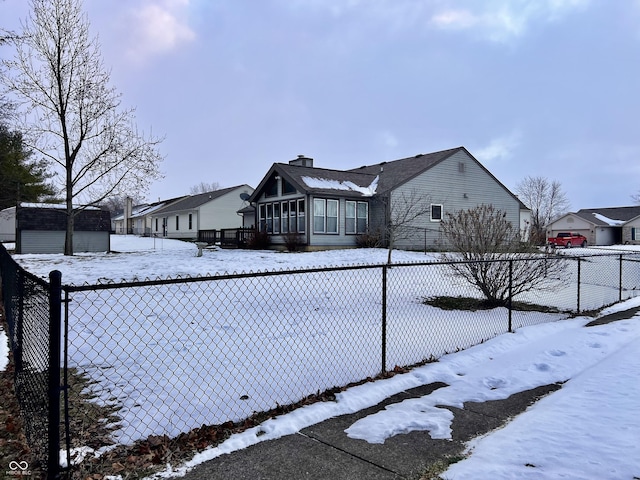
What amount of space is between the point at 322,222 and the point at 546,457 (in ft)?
61.7

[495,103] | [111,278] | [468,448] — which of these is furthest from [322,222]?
[495,103]

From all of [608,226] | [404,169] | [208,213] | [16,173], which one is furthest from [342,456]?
[608,226]

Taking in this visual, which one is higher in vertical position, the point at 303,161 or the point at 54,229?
the point at 303,161

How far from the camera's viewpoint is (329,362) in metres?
5.15

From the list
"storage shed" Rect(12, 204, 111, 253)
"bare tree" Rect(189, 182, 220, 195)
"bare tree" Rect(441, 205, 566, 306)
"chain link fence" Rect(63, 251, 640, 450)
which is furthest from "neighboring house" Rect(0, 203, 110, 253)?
"bare tree" Rect(189, 182, 220, 195)

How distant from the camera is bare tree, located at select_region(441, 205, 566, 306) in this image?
8398 millimetres

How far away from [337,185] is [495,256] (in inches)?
575

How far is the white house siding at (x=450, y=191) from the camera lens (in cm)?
2339

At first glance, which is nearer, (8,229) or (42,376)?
(42,376)

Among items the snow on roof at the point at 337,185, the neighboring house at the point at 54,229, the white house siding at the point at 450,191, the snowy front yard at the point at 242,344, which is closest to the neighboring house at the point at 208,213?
the neighboring house at the point at 54,229

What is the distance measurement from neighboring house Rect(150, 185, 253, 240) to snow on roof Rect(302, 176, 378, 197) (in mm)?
16253

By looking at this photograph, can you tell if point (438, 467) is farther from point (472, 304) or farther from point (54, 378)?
point (472, 304)

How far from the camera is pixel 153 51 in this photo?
16.0m

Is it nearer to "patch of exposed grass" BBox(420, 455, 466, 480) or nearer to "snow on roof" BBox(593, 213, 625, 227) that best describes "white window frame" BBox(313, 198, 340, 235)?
"patch of exposed grass" BBox(420, 455, 466, 480)
